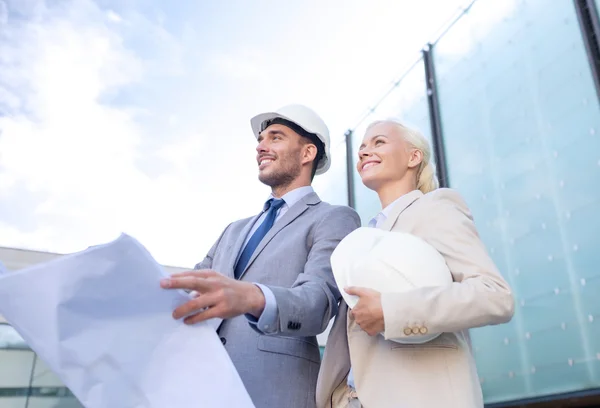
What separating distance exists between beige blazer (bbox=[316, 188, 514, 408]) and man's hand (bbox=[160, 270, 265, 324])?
279 mm

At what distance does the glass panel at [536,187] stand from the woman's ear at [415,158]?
5.42 feet

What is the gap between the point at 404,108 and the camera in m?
4.60

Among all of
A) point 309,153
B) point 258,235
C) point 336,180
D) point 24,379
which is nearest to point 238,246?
point 258,235

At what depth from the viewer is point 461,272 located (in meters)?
1.09

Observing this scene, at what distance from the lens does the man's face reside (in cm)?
175

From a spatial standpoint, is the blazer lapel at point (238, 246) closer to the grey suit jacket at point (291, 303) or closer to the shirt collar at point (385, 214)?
the grey suit jacket at point (291, 303)

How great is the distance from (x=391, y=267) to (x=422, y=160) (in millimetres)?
607

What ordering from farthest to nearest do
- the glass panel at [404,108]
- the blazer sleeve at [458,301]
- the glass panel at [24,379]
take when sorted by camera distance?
the glass panel at [404,108] → the glass panel at [24,379] → the blazer sleeve at [458,301]

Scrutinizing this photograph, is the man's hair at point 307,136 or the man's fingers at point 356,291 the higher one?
Answer: the man's hair at point 307,136

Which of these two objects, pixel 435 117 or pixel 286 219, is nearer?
pixel 286 219

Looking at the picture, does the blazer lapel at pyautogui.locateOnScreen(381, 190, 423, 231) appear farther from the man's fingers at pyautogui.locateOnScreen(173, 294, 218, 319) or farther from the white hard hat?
the man's fingers at pyautogui.locateOnScreen(173, 294, 218, 319)

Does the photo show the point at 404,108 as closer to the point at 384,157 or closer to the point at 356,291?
the point at 384,157

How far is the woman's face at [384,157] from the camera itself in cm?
149

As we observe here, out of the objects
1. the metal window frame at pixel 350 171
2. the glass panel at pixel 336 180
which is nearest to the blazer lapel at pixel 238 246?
the metal window frame at pixel 350 171
